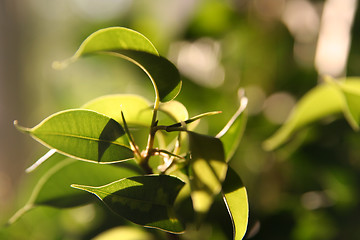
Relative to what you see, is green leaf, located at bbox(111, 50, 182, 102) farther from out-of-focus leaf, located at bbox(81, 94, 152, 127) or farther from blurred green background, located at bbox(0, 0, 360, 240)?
blurred green background, located at bbox(0, 0, 360, 240)

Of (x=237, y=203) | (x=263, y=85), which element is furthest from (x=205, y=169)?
(x=263, y=85)

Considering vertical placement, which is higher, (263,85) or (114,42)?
(114,42)

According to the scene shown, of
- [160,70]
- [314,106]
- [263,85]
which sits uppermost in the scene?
[160,70]

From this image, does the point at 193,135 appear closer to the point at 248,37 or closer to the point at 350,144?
the point at 350,144

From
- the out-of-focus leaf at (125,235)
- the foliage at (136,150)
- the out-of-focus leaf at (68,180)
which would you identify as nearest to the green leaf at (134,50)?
the foliage at (136,150)

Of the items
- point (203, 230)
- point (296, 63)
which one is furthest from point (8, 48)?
point (203, 230)

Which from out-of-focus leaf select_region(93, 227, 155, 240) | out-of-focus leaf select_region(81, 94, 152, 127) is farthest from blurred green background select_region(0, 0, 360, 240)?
out-of-focus leaf select_region(81, 94, 152, 127)

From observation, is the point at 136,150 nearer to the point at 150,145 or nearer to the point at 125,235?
the point at 150,145
